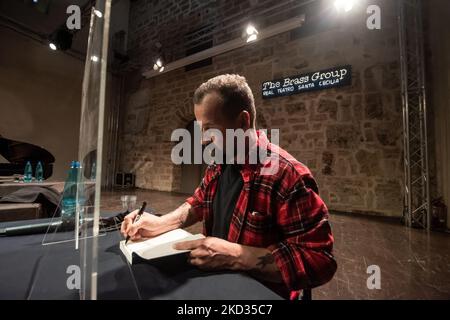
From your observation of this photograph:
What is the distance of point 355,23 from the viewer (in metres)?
3.82

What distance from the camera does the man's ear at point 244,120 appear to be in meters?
0.78

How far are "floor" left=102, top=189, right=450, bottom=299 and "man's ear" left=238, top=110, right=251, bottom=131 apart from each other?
4.15 ft

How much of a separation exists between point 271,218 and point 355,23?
4.45 meters

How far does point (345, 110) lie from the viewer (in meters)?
3.84

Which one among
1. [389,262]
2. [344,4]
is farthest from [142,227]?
[344,4]

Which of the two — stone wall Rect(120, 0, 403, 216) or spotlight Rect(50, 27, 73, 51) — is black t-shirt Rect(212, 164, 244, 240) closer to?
stone wall Rect(120, 0, 403, 216)

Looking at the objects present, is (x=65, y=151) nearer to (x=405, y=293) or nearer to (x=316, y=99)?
(x=316, y=99)

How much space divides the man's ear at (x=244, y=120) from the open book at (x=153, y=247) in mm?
413

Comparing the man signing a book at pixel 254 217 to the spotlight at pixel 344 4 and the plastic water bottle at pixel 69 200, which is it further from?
the spotlight at pixel 344 4

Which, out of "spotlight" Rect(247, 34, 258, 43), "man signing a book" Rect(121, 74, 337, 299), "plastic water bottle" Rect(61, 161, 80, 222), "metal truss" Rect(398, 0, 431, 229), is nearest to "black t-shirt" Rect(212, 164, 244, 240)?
"man signing a book" Rect(121, 74, 337, 299)

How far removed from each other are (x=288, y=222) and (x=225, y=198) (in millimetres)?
280

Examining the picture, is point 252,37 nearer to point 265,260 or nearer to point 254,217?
point 254,217

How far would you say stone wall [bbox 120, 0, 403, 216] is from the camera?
3.51 meters
